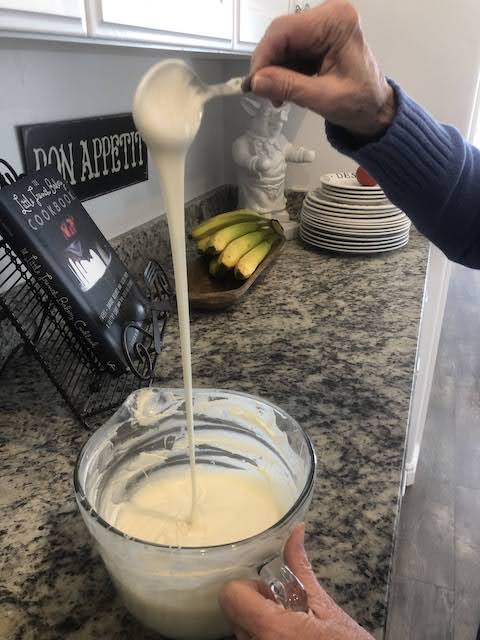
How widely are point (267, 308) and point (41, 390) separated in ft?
1.51

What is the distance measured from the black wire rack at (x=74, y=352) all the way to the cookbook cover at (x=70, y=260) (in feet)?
0.05

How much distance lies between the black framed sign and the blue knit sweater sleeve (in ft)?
1.53

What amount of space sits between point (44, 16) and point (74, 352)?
1.33 ft

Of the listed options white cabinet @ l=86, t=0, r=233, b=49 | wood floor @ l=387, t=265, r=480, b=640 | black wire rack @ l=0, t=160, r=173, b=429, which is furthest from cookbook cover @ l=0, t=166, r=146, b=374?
wood floor @ l=387, t=265, r=480, b=640

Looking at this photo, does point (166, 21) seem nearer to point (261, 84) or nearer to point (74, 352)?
point (261, 84)

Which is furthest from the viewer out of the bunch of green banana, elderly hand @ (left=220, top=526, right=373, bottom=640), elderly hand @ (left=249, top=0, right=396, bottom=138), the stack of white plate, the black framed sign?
the stack of white plate

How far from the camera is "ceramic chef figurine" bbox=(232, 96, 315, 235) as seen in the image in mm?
1366

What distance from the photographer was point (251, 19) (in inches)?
37.8

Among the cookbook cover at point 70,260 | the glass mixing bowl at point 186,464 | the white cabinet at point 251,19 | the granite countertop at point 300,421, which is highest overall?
the white cabinet at point 251,19

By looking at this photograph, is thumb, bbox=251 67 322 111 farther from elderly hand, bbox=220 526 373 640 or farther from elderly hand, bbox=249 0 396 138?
elderly hand, bbox=220 526 373 640

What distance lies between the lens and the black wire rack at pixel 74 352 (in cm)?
69

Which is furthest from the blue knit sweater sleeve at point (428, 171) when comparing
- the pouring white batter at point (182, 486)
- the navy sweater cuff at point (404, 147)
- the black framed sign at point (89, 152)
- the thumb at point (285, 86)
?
the black framed sign at point (89, 152)

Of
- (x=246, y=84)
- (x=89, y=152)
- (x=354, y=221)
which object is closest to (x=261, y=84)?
(x=246, y=84)

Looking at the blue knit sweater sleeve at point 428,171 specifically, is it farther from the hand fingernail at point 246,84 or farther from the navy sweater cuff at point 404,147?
the hand fingernail at point 246,84
